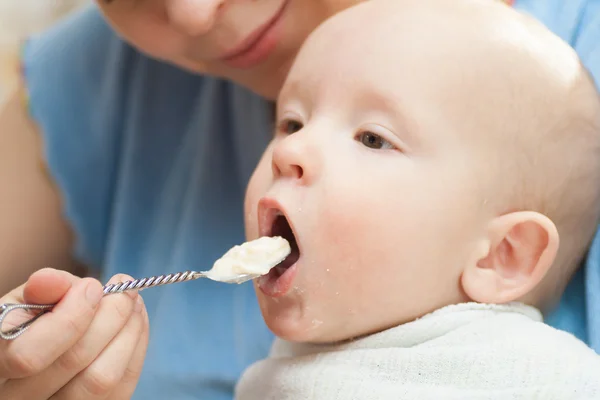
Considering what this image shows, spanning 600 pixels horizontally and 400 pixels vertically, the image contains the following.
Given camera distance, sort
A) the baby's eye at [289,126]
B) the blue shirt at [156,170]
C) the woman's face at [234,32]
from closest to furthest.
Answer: the baby's eye at [289,126], the woman's face at [234,32], the blue shirt at [156,170]

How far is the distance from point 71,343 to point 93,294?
5 centimetres

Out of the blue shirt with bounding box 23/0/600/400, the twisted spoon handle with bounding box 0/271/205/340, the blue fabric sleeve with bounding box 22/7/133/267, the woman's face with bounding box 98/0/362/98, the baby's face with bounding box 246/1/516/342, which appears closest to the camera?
the twisted spoon handle with bounding box 0/271/205/340

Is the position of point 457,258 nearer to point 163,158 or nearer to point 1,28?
point 163,158

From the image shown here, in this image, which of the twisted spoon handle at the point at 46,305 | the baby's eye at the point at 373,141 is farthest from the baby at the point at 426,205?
the twisted spoon handle at the point at 46,305

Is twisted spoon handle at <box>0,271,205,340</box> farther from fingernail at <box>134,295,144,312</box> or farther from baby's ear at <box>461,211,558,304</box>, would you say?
baby's ear at <box>461,211,558,304</box>

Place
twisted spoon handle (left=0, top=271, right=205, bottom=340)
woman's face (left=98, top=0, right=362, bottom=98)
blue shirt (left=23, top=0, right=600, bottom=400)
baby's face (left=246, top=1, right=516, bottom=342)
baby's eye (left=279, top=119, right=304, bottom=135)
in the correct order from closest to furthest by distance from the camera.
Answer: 1. twisted spoon handle (left=0, top=271, right=205, bottom=340)
2. baby's face (left=246, top=1, right=516, bottom=342)
3. baby's eye (left=279, top=119, right=304, bottom=135)
4. woman's face (left=98, top=0, right=362, bottom=98)
5. blue shirt (left=23, top=0, right=600, bottom=400)

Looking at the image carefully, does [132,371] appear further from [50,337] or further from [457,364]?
[457,364]

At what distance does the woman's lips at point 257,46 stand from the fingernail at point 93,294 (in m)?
0.47

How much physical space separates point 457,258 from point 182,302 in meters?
0.57

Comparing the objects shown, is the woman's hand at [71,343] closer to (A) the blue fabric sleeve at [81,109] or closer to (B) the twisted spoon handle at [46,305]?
(B) the twisted spoon handle at [46,305]

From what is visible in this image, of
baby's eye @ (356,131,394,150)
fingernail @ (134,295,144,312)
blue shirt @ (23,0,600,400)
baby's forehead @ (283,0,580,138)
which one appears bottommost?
blue shirt @ (23,0,600,400)

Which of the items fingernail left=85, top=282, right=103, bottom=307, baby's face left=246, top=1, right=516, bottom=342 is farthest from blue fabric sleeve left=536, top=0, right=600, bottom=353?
fingernail left=85, top=282, right=103, bottom=307

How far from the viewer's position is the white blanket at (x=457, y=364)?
663 millimetres

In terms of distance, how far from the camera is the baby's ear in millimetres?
705
